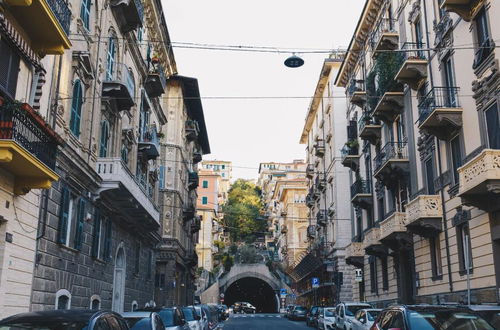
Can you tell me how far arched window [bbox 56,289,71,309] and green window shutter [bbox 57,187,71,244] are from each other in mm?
1465

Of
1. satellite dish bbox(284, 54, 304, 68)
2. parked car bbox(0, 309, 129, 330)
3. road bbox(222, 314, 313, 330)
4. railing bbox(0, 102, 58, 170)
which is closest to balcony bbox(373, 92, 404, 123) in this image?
satellite dish bbox(284, 54, 304, 68)

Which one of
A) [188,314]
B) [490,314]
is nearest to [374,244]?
[188,314]

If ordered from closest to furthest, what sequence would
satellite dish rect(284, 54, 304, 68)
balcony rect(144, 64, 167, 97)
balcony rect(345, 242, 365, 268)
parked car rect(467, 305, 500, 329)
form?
parked car rect(467, 305, 500, 329)
satellite dish rect(284, 54, 304, 68)
balcony rect(144, 64, 167, 97)
balcony rect(345, 242, 365, 268)

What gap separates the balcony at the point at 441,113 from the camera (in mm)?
19516

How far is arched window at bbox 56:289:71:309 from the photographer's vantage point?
15.8 meters

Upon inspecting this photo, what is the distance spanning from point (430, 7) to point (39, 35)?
1618cm

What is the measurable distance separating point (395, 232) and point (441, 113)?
701 centimetres

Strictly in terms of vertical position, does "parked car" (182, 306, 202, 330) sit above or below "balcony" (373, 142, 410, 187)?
below

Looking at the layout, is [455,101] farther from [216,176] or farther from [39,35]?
[216,176]

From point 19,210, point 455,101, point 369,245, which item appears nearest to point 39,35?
point 19,210

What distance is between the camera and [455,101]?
19844mm

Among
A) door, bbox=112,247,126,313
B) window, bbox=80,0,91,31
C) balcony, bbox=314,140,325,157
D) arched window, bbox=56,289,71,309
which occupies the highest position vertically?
balcony, bbox=314,140,325,157

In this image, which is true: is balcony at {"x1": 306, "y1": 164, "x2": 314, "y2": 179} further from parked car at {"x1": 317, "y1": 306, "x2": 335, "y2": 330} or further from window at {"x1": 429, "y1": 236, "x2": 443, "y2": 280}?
window at {"x1": 429, "y1": 236, "x2": 443, "y2": 280}

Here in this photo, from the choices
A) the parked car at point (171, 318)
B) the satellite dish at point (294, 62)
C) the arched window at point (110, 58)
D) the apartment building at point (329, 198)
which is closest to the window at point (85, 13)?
the arched window at point (110, 58)
